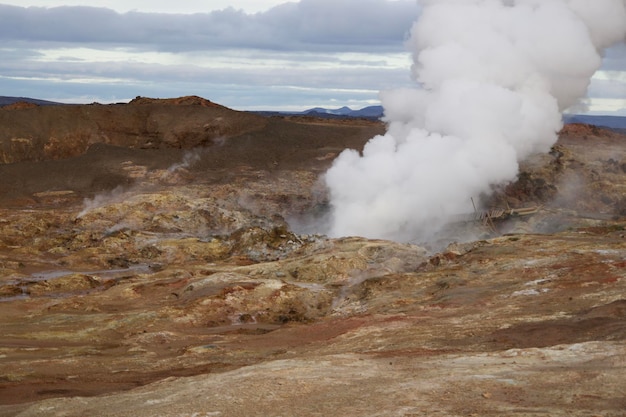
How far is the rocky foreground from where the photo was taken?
19438mm

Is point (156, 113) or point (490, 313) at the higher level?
point (156, 113)

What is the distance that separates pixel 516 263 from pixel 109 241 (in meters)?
30.6

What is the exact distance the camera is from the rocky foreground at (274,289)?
19.4m

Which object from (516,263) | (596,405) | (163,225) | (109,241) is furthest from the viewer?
(163,225)

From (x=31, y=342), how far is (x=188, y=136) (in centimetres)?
5807

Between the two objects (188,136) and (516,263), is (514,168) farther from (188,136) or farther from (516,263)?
(188,136)

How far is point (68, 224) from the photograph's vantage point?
62750 millimetres

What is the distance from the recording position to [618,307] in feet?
88.0

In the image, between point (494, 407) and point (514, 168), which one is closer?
point (494, 407)

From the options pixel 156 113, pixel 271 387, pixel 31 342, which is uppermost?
pixel 156 113

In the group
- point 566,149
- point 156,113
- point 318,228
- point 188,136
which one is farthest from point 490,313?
point 156,113

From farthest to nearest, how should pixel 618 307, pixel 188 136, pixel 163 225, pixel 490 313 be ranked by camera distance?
pixel 188 136 → pixel 163 225 → pixel 490 313 → pixel 618 307

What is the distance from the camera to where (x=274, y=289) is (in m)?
39.3

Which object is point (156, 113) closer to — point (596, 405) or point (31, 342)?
point (31, 342)
